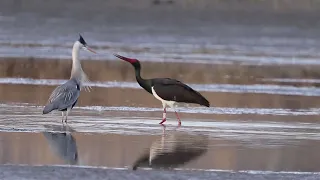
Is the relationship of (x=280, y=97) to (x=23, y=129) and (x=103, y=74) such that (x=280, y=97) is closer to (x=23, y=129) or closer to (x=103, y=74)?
(x=103, y=74)

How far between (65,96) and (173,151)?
10.2 ft

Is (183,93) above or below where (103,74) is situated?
above

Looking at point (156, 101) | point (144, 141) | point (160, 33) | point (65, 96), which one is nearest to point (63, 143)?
point (144, 141)

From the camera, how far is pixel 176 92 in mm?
15297

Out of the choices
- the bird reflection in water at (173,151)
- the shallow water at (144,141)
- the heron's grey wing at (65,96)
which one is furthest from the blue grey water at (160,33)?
the bird reflection in water at (173,151)

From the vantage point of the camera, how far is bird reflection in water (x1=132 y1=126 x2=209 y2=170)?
11125 millimetres

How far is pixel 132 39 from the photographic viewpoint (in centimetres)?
2944

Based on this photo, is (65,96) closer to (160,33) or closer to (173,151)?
(173,151)

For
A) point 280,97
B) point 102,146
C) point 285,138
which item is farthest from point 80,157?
point 280,97

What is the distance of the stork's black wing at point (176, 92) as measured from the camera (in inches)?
600

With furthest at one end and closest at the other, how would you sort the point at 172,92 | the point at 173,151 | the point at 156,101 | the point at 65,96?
1. the point at 156,101
2. the point at 172,92
3. the point at 65,96
4. the point at 173,151

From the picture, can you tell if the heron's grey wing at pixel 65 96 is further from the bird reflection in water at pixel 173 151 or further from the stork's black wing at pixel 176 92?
the bird reflection in water at pixel 173 151

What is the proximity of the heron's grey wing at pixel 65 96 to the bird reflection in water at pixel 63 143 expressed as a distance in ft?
2.11

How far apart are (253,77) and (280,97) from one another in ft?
10.9
